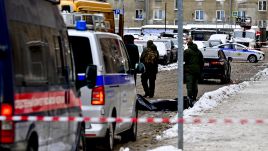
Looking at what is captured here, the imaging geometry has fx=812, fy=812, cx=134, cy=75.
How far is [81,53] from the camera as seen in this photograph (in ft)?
39.8

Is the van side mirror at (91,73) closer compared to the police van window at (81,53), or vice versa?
the van side mirror at (91,73)

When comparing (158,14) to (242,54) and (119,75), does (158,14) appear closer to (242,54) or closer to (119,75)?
(242,54)

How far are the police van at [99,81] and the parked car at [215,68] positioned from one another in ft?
65.9

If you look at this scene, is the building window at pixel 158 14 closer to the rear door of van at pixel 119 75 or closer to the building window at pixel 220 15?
the building window at pixel 220 15

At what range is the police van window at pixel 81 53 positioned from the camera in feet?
39.6

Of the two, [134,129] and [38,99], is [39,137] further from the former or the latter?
[134,129]

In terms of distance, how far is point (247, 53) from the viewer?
5878 cm

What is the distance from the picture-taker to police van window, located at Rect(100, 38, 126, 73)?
12385mm

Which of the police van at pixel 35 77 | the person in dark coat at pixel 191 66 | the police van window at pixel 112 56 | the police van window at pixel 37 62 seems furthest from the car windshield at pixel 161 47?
the police van window at pixel 37 62

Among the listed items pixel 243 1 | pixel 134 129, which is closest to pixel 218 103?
pixel 134 129

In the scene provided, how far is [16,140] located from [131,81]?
6672 mm

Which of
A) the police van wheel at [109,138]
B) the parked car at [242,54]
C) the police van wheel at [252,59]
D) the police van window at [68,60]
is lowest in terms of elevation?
the police van wheel at [252,59]

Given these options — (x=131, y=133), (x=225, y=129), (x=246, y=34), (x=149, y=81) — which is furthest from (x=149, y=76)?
(x=246, y=34)

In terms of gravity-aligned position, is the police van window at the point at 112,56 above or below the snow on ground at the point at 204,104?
above
